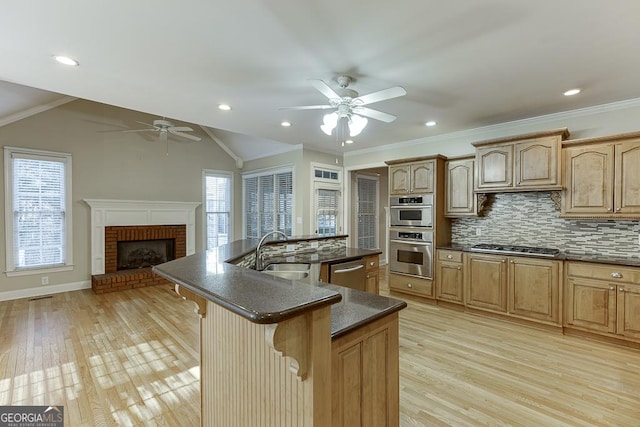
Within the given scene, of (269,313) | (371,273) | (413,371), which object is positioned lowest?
Answer: (413,371)

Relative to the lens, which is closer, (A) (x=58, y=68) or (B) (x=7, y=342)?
(A) (x=58, y=68)

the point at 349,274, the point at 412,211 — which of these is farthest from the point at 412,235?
the point at 349,274

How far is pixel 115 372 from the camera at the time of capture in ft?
8.14

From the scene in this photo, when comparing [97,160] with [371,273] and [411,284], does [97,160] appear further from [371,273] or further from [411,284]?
[411,284]

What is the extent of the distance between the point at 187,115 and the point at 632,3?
4214mm

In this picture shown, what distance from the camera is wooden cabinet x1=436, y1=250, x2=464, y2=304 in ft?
13.1

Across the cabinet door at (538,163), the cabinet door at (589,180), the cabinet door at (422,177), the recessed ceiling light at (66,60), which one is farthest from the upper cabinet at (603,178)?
the recessed ceiling light at (66,60)

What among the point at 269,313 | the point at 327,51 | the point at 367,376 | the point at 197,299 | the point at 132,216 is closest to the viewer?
the point at 269,313

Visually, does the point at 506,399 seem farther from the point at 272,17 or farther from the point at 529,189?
the point at 272,17

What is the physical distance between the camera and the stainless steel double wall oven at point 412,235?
4.31m

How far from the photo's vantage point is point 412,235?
4.50m

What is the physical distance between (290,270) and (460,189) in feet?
9.69

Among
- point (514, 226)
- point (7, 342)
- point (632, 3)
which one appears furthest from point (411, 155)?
point (7, 342)

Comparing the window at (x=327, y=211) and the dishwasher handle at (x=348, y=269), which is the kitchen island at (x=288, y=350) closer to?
the dishwasher handle at (x=348, y=269)
